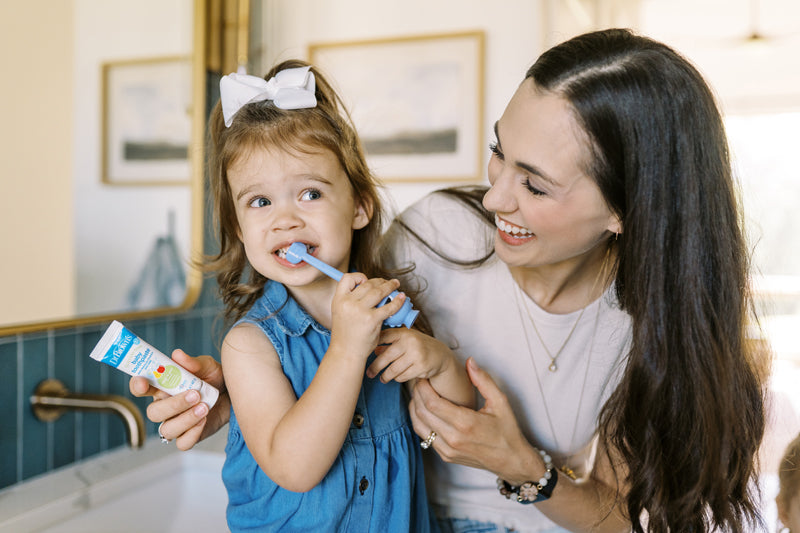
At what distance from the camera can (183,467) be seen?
1.39 meters

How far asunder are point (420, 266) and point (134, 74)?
2.59 ft

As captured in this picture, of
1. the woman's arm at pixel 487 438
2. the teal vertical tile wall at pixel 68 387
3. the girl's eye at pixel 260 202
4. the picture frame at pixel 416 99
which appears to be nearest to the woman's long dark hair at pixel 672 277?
the woman's arm at pixel 487 438

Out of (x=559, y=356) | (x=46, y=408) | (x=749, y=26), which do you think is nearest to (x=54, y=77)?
(x=46, y=408)

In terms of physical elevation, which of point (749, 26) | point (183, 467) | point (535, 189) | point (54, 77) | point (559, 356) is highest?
point (749, 26)

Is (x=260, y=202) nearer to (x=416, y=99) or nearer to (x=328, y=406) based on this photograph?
(x=328, y=406)

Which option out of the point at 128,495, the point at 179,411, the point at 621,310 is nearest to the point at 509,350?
the point at 621,310

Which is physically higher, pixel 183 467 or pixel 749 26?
pixel 749 26

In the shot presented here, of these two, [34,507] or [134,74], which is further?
Answer: [134,74]

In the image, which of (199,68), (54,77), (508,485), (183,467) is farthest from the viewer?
(199,68)

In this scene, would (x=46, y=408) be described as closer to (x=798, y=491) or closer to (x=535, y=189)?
(x=535, y=189)

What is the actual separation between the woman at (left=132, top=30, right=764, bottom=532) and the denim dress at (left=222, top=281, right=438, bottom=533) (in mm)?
62

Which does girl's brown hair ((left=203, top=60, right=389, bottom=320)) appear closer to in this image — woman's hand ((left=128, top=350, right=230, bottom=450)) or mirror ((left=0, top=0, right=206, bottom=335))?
woman's hand ((left=128, top=350, right=230, bottom=450))

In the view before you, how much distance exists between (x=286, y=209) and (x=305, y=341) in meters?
0.18

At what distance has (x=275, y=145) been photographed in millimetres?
855
